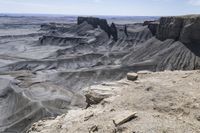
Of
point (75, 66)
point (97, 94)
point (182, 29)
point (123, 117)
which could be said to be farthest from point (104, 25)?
point (123, 117)

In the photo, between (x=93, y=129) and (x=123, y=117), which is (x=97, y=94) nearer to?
(x=123, y=117)

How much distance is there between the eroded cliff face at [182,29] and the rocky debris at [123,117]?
42.3 m

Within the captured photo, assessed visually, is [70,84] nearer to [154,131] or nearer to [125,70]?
[125,70]

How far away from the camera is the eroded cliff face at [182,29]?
51844mm

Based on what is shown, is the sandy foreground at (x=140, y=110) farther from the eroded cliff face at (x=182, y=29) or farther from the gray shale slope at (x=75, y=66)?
the eroded cliff face at (x=182, y=29)

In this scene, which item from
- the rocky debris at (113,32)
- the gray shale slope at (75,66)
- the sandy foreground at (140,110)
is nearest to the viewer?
the sandy foreground at (140,110)

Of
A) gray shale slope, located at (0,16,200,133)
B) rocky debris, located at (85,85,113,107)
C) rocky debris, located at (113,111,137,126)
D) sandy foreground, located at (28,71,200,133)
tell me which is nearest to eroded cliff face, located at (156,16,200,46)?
gray shale slope, located at (0,16,200,133)

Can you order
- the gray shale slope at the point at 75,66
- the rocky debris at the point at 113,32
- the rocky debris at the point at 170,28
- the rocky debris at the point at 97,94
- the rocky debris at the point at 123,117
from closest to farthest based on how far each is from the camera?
the rocky debris at the point at 123,117 < the rocky debris at the point at 97,94 < the gray shale slope at the point at 75,66 < the rocky debris at the point at 170,28 < the rocky debris at the point at 113,32

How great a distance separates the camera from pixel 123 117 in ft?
37.7

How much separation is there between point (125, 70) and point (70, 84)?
1055 centimetres

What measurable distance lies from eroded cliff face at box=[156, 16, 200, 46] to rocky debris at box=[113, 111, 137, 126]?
139 ft

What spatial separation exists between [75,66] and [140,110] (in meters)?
57.3

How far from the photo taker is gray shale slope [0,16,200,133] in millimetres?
36562

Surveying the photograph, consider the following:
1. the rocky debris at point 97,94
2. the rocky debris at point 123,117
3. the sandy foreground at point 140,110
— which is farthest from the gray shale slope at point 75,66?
the rocky debris at point 123,117
